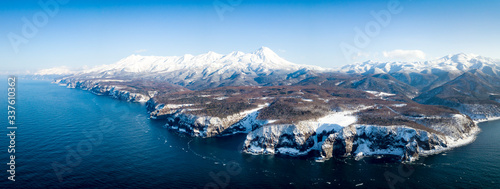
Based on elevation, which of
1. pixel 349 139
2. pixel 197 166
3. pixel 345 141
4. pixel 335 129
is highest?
pixel 335 129

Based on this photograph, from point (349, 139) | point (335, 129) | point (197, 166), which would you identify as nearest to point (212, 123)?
point (197, 166)

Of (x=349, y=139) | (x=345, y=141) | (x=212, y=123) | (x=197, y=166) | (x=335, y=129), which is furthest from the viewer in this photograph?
(x=212, y=123)

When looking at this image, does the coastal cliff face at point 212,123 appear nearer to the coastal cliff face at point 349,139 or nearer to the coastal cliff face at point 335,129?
the coastal cliff face at point 335,129

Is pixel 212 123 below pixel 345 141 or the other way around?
the other way around

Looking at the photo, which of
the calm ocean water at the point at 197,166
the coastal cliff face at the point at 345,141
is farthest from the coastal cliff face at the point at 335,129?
the calm ocean water at the point at 197,166

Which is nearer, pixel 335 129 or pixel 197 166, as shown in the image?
pixel 197 166

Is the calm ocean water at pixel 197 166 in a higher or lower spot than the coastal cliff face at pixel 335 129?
lower

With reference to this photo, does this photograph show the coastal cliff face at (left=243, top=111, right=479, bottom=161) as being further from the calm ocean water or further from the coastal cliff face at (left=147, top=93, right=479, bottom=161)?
the calm ocean water

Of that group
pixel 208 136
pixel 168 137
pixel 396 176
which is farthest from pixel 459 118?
pixel 168 137

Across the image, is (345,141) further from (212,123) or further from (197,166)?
(212,123)
